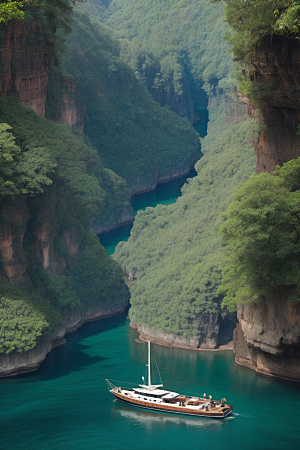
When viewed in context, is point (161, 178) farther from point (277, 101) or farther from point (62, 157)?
point (277, 101)

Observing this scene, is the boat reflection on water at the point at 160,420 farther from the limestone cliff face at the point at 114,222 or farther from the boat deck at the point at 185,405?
the limestone cliff face at the point at 114,222

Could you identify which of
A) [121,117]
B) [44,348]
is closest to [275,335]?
[44,348]

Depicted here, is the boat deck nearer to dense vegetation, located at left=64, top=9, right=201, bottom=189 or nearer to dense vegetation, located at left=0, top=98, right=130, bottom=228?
dense vegetation, located at left=0, top=98, right=130, bottom=228

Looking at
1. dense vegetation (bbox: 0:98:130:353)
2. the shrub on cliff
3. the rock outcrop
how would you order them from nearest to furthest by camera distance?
the shrub on cliff → dense vegetation (bbox: 0:98:130:353) → the rock outcrop

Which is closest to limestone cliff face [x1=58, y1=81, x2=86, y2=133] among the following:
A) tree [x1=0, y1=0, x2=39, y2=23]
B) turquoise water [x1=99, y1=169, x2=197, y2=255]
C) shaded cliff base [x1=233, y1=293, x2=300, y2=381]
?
turquoise water [x1=99, y1=169, x2=197, y2=255]

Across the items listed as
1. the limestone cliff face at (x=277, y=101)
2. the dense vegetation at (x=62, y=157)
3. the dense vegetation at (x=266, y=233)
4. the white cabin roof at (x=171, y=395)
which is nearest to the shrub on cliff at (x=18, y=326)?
the dense vegetation at (x=62, y=157)
